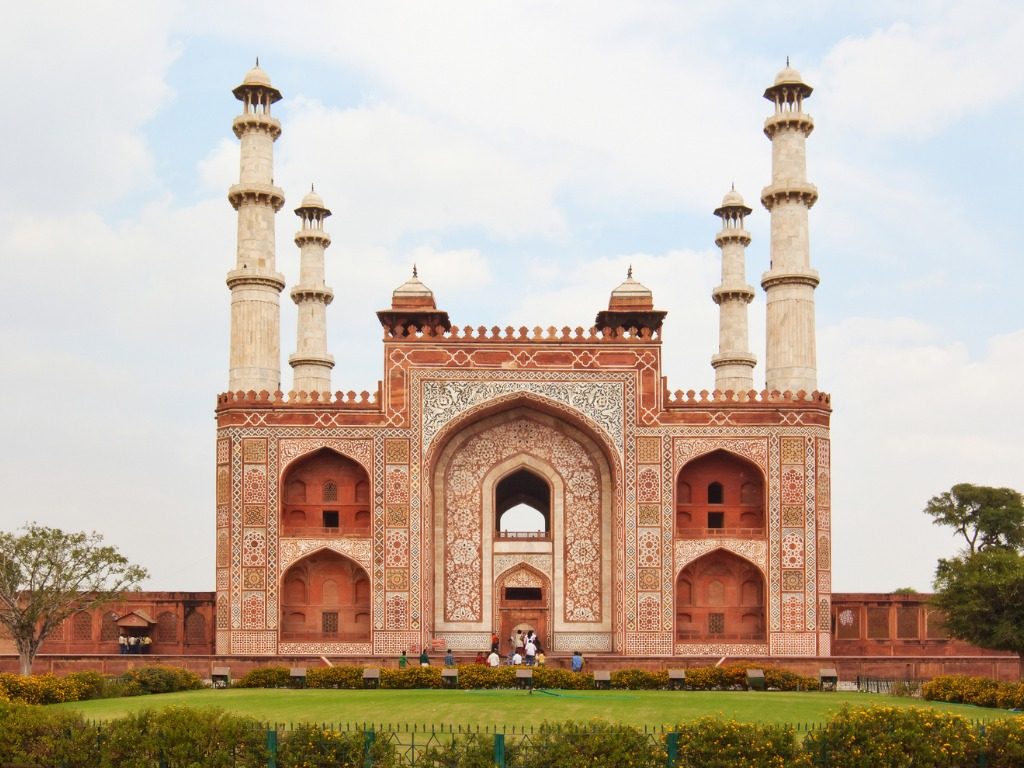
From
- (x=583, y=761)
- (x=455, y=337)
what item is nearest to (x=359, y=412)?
(x=455, y=337)

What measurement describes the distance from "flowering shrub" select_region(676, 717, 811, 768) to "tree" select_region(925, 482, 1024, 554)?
93.8 ft

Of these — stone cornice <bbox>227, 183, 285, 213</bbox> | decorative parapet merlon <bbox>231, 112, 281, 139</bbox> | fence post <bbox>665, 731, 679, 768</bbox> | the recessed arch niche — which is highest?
decorative parapet merlon <bbox>231, 112, 281, 139</bbox>

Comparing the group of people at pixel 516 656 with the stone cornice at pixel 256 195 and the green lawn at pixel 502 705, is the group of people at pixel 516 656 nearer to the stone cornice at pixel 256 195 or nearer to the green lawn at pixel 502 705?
the green lawn at pixel 502 705

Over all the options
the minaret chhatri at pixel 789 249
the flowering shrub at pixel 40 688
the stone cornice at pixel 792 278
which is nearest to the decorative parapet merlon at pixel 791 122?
the minaret chhatri at pixel 789 249

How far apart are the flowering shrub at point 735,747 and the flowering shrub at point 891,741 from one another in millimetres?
317

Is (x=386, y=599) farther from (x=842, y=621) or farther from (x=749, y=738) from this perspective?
(x=749, y=738)

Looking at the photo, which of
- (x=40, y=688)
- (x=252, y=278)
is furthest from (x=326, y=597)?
(x=40, y=688)

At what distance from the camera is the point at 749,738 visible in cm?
1456

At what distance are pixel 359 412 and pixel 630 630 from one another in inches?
306

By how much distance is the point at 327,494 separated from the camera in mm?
32656

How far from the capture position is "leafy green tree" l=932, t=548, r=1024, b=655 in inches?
963

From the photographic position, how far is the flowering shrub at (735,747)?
47.5 feet

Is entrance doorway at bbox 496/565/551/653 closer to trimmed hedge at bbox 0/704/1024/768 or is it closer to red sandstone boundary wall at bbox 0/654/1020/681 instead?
red sandstone boundary wall at bbox 0/654/1020/681

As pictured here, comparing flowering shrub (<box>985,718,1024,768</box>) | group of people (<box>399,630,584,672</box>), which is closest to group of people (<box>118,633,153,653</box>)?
group of people (<box>399,630,584,672</box>)
